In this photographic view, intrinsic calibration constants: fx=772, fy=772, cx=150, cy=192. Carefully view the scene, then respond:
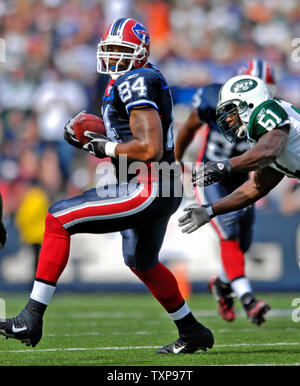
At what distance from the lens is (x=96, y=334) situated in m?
5.77

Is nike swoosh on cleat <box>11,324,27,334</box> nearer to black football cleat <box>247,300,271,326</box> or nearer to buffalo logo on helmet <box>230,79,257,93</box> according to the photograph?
buffalo logo on helmet <box>230,79,257,93</box>

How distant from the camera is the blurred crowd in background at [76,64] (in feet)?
36.5

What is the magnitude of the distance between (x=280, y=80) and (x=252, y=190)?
7.93m

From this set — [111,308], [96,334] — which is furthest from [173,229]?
[96,334]

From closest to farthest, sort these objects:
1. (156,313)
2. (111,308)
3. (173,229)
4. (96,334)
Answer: (96,334)
(156,313)
(111,308)
(173,229)

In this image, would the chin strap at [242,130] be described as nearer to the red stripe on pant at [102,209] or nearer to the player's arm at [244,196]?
the player's arm at [244,196]

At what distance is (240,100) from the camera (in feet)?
14.0

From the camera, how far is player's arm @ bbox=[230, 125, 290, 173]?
400cm

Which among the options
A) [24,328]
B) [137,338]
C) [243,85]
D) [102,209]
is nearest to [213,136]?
[137,338]

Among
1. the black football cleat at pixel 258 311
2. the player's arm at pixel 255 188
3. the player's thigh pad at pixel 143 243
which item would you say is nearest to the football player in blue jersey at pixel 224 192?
the black football cleat at pixel 258 311

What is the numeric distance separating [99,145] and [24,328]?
105 centimetres

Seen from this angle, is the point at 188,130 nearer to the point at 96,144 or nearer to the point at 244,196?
the point at 244,196
